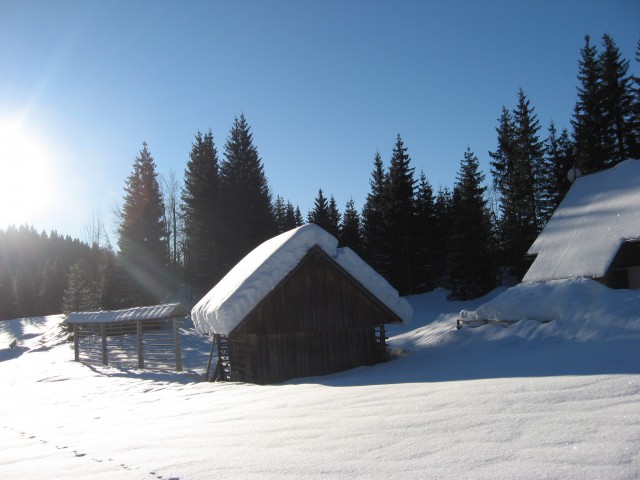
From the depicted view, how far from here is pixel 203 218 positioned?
39875 mm

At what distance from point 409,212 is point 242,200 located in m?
14.6

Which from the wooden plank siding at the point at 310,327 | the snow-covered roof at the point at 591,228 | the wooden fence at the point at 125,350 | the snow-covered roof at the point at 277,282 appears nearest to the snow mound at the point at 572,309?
the snow-covered roof at the point at 591,228

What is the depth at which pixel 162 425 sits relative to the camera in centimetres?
765

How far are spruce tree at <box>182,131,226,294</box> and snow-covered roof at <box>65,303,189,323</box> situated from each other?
44.0 ft

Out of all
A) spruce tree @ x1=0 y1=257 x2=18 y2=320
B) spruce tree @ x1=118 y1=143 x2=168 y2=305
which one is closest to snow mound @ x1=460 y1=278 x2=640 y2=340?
spruce tree @ x1=118 y1=143 x2=168 y2=305

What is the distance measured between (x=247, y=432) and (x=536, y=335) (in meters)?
10.2

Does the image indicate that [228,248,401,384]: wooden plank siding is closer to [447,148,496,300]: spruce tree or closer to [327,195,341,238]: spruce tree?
[447,148,496,300]: spruce tree

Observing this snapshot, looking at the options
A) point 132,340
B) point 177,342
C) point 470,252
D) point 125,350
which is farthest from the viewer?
point 470,252

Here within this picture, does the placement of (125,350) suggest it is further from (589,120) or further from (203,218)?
(589,120)

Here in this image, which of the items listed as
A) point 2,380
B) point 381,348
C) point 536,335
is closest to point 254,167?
point 2,380

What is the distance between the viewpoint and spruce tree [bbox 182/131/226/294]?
38.4 m

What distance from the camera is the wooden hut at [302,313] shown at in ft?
48.2

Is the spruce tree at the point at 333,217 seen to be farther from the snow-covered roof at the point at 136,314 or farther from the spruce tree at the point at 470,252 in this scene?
the snow-covered roof at the point at 136,314

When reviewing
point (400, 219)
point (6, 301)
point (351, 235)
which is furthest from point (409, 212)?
point (6, 301)
